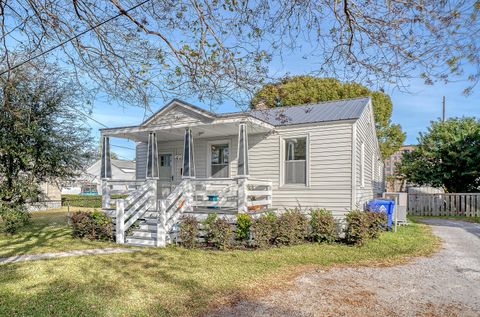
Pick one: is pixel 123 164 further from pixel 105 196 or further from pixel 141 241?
pixel 141 241

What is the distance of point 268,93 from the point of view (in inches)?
196

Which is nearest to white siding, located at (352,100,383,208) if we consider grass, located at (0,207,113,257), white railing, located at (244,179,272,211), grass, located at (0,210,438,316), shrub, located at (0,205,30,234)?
grass, located at (0,210,438,316)

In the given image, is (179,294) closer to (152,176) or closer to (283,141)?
(152,176)

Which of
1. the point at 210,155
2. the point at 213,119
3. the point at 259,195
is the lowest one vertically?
the point at 259,195

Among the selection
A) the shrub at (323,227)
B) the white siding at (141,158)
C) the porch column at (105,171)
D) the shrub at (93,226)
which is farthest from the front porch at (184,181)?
the shrub at (323,227)

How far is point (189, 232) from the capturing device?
873cm

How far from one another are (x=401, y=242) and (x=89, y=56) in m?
8.76

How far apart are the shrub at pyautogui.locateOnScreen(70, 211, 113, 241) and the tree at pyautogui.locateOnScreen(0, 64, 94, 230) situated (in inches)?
88.0

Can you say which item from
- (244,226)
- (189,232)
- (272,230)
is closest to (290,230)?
(272,230)

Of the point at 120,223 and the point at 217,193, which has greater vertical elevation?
the point at 217,193

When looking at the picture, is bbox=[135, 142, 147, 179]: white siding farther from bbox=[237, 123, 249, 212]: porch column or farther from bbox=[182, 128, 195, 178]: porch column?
bbox=[237, 123, 249, 212]: porch column

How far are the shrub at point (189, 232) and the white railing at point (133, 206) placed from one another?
1910 mm

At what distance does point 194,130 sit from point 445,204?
14.1 meters

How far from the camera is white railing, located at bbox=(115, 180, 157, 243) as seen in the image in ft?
31.6
